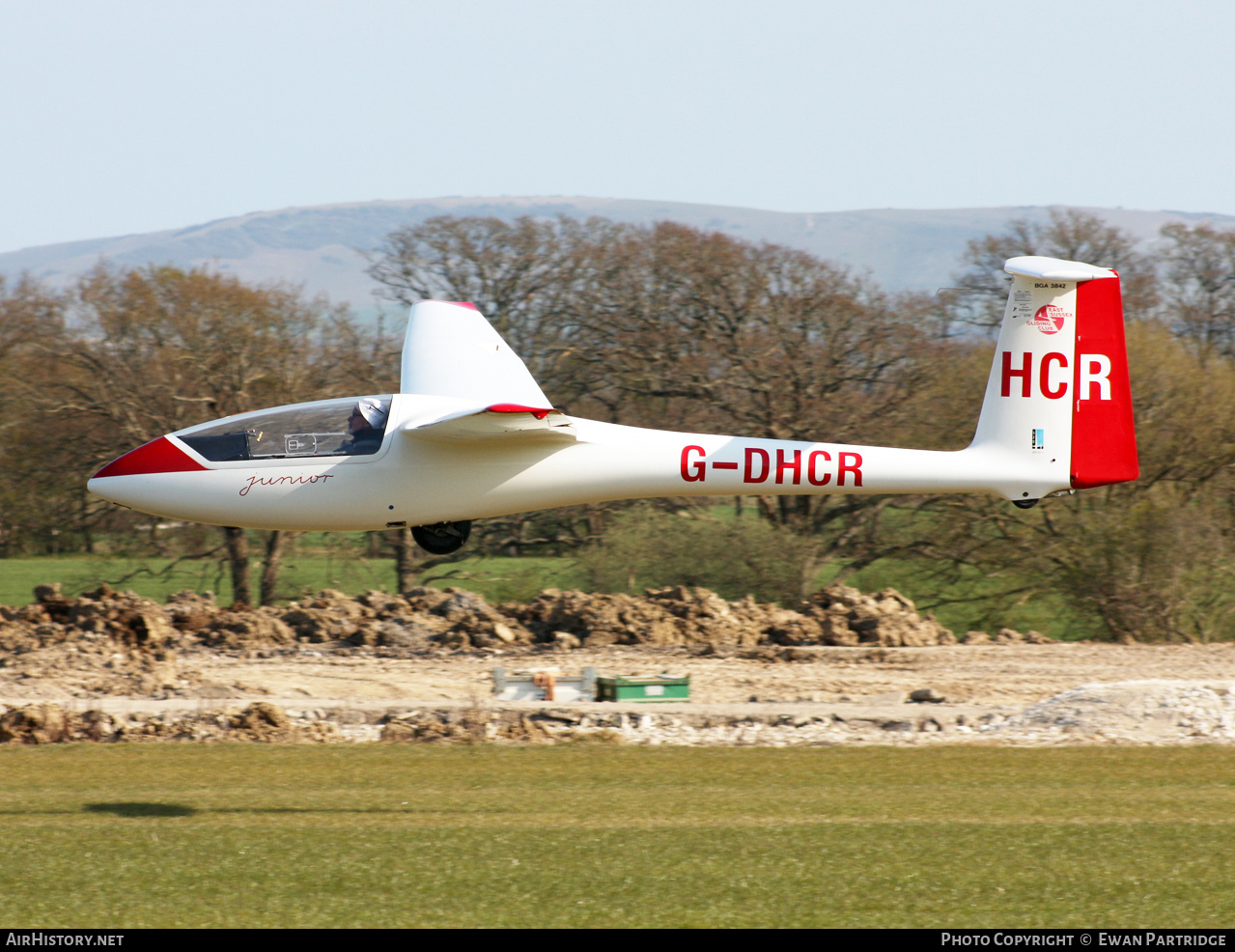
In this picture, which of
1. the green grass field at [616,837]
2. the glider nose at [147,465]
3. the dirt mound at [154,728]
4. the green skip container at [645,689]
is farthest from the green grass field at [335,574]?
the glider nose at [147,465]

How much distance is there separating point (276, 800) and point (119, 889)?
3989 mm

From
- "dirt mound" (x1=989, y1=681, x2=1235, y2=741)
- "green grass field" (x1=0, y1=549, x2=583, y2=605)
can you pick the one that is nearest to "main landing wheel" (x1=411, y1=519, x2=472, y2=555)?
"dirt mound" (x1=989, y1=681, x2=1235, y2=741)

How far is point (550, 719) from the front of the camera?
62.8 feet

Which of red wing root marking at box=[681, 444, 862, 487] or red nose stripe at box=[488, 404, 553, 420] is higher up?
red nose stripe at box=[488, 404, 553, 420]

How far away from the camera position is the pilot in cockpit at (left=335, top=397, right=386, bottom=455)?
10172 mm

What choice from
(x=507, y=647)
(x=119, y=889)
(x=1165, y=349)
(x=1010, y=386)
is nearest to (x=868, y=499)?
(x=1165, y=349)

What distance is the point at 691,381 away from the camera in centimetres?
2959

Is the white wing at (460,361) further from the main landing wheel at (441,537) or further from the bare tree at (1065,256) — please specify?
the bare tree at (1065,256)

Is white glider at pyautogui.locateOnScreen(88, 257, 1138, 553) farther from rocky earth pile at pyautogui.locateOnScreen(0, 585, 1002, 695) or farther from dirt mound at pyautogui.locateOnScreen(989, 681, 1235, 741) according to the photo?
rocky earth pile at pyautogui.locateOnScreen(0, 585, 1002, 695)

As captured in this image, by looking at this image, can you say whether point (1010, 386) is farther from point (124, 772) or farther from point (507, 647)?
point (507, 647)

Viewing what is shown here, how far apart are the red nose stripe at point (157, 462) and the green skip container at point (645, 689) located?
11.0 metres

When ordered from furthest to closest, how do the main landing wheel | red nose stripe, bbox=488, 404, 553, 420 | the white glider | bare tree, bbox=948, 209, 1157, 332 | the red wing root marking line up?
1. bare tree, bbox=948, 209, 1157, 332
2. the main landing wheel
3. the red wing root marking
4. the white glider
5. red nose stripe, bbox=488, 404, 553, 420

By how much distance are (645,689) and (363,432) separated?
1091 cm

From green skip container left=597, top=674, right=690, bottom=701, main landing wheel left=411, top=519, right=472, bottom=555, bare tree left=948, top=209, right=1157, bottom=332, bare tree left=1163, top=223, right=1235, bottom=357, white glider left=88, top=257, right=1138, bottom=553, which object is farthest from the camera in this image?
bare tree left=1163, top=223, right=1235, bottom=357
